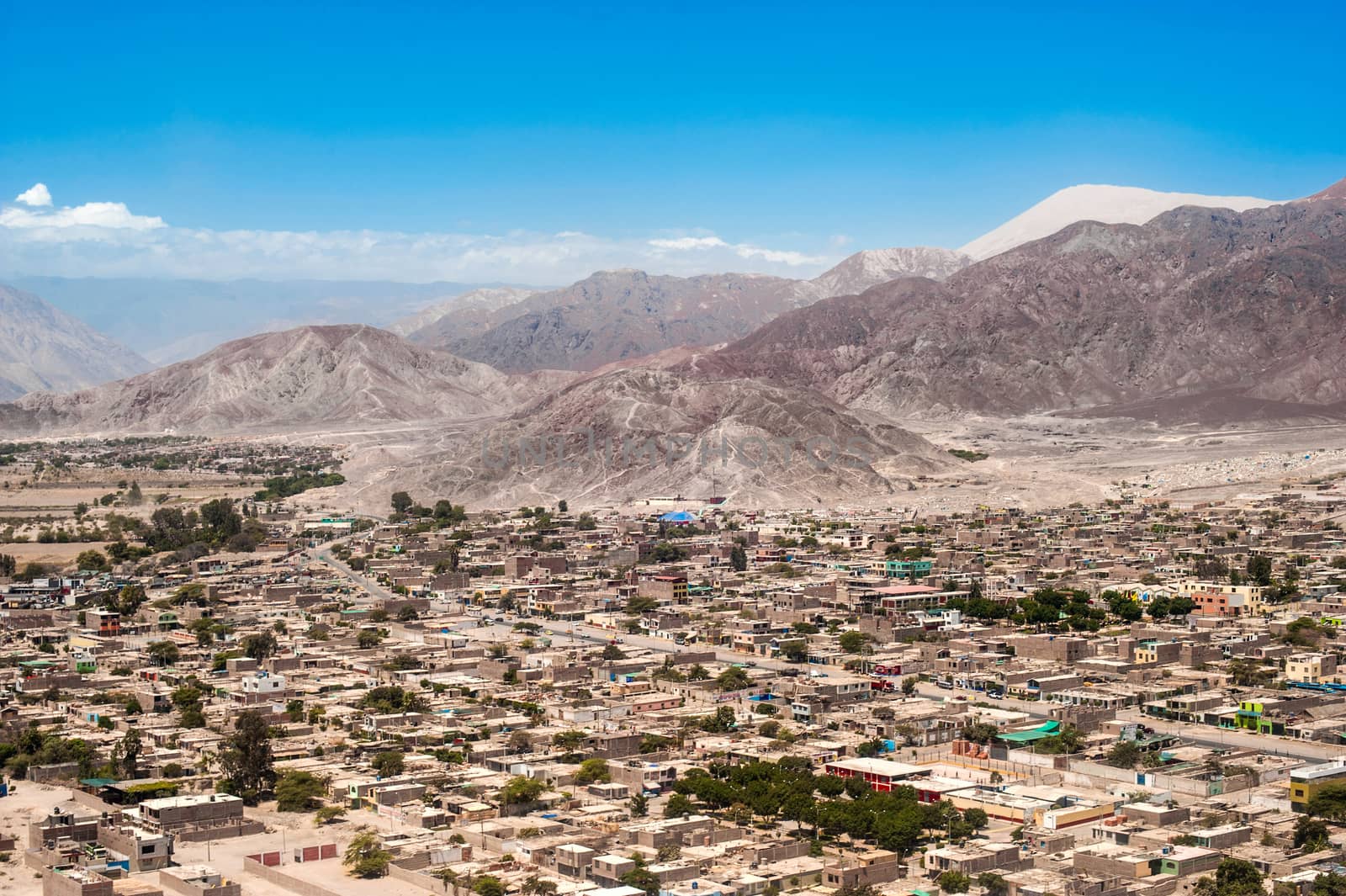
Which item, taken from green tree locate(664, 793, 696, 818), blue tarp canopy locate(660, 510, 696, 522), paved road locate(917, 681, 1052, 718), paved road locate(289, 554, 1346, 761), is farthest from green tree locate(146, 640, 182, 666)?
blue tarp canopy locate(660, 510, 696, 522)

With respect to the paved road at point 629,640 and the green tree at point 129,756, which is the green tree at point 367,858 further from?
the paved road at point 629,640

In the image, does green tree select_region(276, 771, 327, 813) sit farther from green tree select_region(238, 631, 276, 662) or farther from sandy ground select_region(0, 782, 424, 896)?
green tree select_region(238, 631, 276, 662)

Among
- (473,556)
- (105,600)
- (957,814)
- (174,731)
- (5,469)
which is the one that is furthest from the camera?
(5,469)

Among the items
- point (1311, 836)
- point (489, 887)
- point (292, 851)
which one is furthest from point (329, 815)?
point (1311, 836)

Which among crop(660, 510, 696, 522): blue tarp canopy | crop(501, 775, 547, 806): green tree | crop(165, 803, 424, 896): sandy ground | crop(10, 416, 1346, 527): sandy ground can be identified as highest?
crop(10, 416, 1346, 527): sandy ground

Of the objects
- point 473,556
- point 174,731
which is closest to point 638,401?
point 473,556

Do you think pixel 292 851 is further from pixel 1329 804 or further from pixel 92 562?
pixel 92 562

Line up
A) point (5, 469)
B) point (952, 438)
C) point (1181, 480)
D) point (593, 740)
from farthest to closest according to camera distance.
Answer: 1. point (952, 438)
2. point (5, 469)
3. point (1181, 480)
4. point (593, 740)

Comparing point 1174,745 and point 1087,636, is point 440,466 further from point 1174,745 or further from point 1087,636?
point 1174,745

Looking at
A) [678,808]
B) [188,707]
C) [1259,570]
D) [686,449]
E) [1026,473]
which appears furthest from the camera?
[1026,473]
